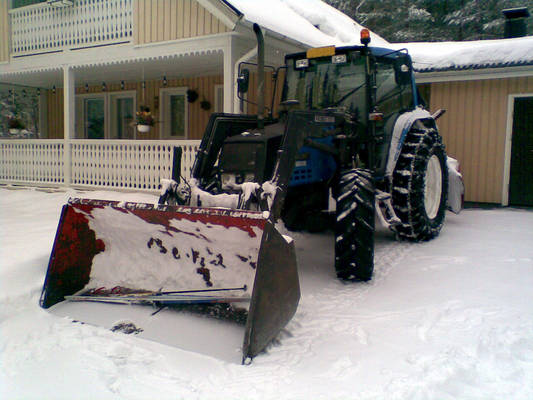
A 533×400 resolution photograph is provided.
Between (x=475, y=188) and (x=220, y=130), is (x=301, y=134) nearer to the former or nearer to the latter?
(x=220, y=130)

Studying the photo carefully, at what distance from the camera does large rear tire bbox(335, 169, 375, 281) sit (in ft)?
13.2

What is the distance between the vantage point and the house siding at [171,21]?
7961mm

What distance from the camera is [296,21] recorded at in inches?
395

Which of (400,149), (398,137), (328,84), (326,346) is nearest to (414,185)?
(400,149)

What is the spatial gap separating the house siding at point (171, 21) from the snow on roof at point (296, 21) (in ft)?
2.00

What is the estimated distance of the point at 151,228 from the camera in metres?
Result: 3.81

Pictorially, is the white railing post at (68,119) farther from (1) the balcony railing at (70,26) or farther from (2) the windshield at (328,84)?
(2) the windshield at (328,84)

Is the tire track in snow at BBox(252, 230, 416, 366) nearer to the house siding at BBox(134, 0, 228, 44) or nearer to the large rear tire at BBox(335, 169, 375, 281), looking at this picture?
the large rear tire at BBox(335, 169, 375, 281)

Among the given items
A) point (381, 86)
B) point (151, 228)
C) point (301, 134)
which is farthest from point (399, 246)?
point (151, 228)

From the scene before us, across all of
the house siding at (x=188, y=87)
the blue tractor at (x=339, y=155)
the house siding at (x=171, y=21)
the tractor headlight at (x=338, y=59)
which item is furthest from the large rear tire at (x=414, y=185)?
the house siding at (x=188, y=87)

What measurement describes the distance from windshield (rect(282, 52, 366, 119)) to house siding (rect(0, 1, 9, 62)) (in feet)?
27.7

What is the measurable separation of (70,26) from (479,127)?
8.68 m

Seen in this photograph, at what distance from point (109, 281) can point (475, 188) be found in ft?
25.1

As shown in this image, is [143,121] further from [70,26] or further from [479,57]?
[479,57]
